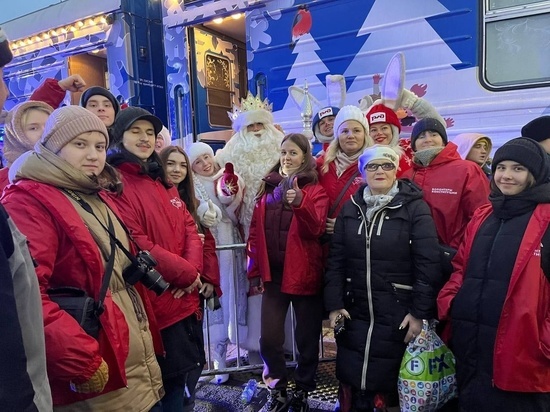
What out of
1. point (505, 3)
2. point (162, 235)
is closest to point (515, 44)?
point (505, 3)

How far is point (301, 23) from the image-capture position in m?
4.32

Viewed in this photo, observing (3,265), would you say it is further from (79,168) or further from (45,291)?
(79,168)

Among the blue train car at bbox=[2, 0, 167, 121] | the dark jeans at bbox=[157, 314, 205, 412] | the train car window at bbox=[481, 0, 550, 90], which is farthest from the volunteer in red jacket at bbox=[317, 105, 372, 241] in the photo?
the blue train car at bbox=[2, 0, 167, 121]

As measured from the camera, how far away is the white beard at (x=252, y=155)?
3615 mm

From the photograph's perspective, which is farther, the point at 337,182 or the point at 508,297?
the point at 337,182

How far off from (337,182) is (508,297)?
130 centimetres

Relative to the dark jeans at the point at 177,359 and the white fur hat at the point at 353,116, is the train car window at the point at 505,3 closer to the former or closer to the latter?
the white fur hat at the point at 353,116

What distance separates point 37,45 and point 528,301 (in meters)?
6.94

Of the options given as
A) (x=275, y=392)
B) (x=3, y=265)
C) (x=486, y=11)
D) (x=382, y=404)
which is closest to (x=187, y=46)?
(x=486, y=11)

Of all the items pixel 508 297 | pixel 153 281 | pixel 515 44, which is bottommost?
pixel 508 297

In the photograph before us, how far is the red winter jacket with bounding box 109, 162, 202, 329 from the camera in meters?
1.98

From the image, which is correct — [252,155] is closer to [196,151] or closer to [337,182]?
[196,151]

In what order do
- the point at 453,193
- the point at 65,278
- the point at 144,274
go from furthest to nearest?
the point at 453,193 → the point at 144,274 → the point at 65,278

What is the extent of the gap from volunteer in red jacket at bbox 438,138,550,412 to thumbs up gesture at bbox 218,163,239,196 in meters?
1.75
